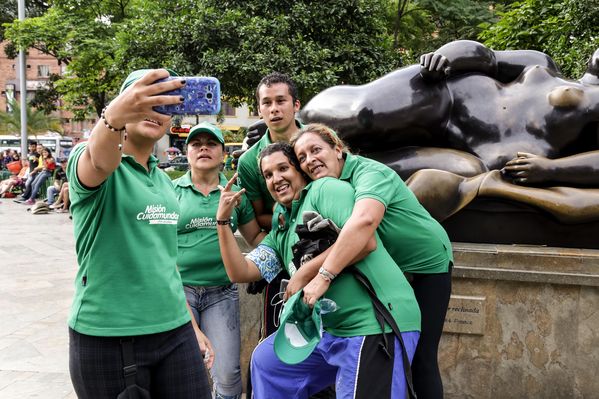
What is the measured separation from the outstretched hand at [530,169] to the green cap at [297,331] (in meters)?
2.19

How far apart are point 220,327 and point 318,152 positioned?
3.85 feet

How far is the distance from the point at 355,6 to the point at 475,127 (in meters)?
8.42

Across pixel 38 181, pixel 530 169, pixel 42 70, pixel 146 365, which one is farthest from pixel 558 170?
pixel 42 70

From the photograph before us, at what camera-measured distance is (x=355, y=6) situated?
39.8 feet

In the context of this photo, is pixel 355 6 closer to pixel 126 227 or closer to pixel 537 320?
pixel 537 320

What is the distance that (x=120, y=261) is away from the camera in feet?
6.46

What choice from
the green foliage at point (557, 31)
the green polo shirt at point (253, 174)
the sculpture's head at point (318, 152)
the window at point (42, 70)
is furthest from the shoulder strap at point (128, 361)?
the window at point (42, 70)

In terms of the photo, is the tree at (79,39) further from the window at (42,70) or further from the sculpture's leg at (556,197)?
the window at (42,70)

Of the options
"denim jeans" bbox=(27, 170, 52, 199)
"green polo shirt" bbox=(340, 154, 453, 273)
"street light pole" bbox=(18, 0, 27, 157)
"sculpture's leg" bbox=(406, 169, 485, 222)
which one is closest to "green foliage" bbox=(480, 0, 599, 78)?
"sculpture's leg" bbox=(406, 169, 485, 222)

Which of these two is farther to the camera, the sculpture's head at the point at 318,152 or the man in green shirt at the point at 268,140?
the man in green shirt at the point at 268,140

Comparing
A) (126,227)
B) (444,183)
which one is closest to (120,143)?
(126,227)

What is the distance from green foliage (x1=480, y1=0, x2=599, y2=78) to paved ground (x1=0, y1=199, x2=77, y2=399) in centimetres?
794

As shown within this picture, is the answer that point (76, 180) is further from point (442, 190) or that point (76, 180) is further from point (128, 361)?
point (442, 190)

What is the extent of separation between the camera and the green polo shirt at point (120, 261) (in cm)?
194
